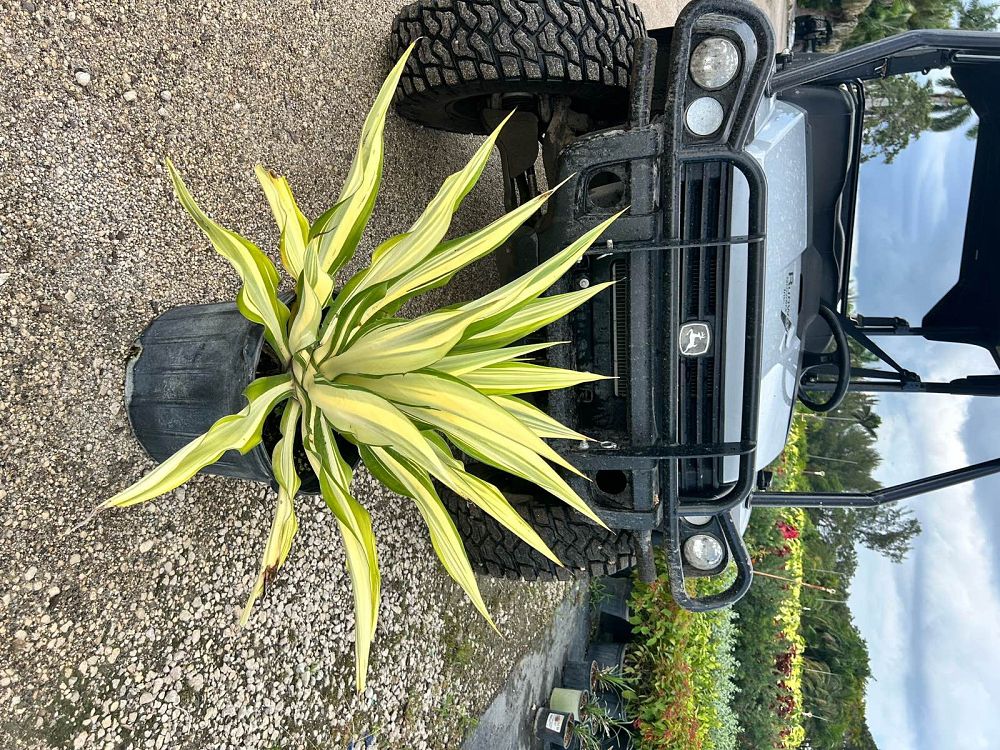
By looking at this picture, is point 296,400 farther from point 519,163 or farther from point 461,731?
point 461,731

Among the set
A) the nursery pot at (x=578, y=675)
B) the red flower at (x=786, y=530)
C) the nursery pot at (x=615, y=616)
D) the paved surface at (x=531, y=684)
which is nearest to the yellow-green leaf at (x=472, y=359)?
the paved surface at (x=531, y=684)

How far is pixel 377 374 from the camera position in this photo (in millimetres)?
1316

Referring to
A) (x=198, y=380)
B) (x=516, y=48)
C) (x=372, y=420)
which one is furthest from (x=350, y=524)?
(x=516, y=48)

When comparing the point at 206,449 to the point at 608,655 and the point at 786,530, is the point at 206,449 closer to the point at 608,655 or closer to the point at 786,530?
the point at 608,655

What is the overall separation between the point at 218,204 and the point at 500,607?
234 centimetres

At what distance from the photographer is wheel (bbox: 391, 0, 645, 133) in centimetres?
226

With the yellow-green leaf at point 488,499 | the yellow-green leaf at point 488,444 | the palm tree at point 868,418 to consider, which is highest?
the yellow-green leaf at point 488,444

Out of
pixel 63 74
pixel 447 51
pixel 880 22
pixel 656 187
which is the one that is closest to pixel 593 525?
pixel 656 187

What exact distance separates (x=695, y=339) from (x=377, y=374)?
3.50ft

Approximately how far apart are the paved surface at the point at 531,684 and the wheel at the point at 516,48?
273 cm

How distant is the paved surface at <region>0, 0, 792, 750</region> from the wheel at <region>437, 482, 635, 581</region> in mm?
512

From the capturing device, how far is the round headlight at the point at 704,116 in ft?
6.17

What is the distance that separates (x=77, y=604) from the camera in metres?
1.61

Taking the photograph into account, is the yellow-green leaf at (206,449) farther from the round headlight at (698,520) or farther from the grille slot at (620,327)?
the round headlight at (698,520)
